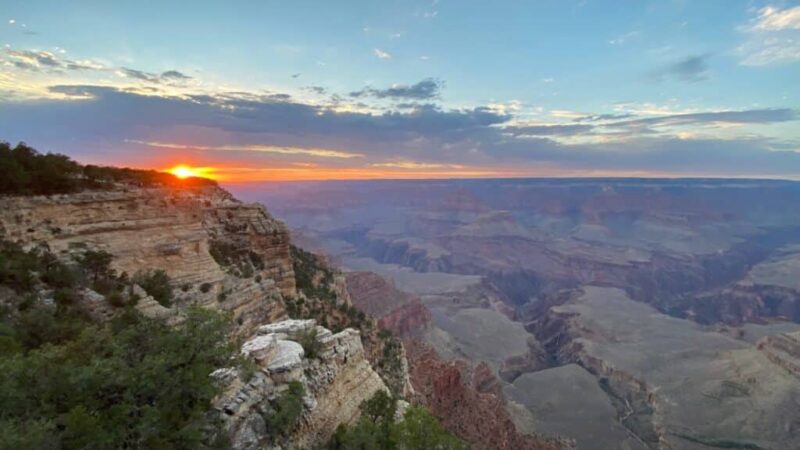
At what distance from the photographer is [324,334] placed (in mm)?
13367

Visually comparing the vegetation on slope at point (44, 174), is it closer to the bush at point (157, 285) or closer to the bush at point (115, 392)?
the bush at point (157, 285)

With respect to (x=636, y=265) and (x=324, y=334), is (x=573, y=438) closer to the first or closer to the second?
(x=324, y=334)

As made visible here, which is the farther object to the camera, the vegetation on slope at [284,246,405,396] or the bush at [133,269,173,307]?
the vegetation on slope at [284,246,405,396]

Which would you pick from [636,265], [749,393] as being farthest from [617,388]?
[636,265]

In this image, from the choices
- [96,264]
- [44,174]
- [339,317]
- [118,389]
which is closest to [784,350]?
[339,317]

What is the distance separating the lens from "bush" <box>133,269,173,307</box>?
18156 mm

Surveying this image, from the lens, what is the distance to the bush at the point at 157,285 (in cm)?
1816

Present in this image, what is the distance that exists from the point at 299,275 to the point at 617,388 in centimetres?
5759

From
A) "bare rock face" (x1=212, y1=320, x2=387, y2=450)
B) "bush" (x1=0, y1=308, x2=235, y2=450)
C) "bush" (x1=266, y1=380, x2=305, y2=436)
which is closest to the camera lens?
"bush" (x1=0, y1=308, x2=235, y2=450)

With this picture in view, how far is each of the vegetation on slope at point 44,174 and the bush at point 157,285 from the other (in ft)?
17.8

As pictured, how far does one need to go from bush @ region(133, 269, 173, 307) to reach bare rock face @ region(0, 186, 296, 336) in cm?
53

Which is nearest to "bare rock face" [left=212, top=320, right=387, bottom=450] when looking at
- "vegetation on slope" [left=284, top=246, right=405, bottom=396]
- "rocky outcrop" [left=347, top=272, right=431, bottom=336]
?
"vegetation on slope" [left=284, top=246, right=405, bottom=396]

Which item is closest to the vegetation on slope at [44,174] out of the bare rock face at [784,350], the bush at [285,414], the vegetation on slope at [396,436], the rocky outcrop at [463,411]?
the bush at [285,414]

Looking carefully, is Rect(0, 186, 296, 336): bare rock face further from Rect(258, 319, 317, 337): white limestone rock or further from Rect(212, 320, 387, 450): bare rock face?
Rect(212, 320, 387, 450): bare rock face
